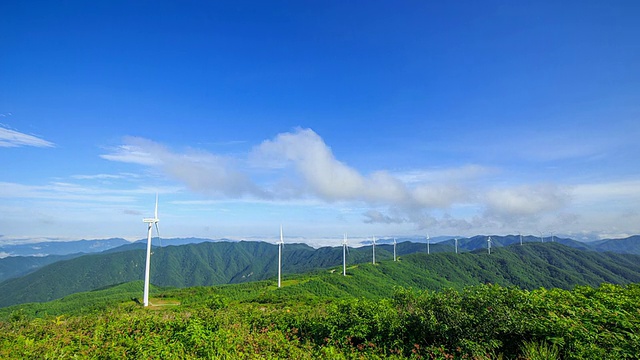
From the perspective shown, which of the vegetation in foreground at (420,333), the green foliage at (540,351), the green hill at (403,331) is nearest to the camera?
the green foliage at (540,351)

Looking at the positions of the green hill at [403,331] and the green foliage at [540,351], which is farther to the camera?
the green hill at [403,331]

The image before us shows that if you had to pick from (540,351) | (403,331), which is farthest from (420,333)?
(540,351)

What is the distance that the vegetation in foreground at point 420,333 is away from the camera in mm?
11930

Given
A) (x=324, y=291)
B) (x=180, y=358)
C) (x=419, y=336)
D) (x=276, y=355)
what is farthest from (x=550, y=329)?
(x=324, y=291)

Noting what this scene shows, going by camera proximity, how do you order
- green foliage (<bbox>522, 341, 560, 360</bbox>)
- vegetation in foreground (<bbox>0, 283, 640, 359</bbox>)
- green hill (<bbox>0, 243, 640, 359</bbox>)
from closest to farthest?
green foliage (<bbox>522, 341, 560, 360</bbox>)
vegetation in foreground (<bbox>0, 283, 640, 359</bbox>)
green hill (<bbox>0, 243, 640, 359</bbox>)

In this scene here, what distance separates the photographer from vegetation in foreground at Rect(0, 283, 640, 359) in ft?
39.1

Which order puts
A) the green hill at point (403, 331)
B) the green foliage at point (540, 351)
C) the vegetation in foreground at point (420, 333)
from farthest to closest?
1. the green hill at point (403, 331)
2. the vegetation in foreground at point (420, 333)
3. the green foliage at point (540, 351)

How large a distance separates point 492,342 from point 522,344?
149cm

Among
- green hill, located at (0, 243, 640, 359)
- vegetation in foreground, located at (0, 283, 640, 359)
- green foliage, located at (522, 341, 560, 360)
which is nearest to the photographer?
green foliage, located at (522, 341, 560, 360)

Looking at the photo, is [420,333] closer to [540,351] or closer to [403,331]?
[403,331]

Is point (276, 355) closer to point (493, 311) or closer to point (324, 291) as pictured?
point (493, 311)

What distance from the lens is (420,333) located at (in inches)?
616

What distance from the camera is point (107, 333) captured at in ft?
60.0

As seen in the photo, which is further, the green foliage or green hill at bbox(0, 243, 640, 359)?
green hill at bbox(0, 243, 640, 359)
